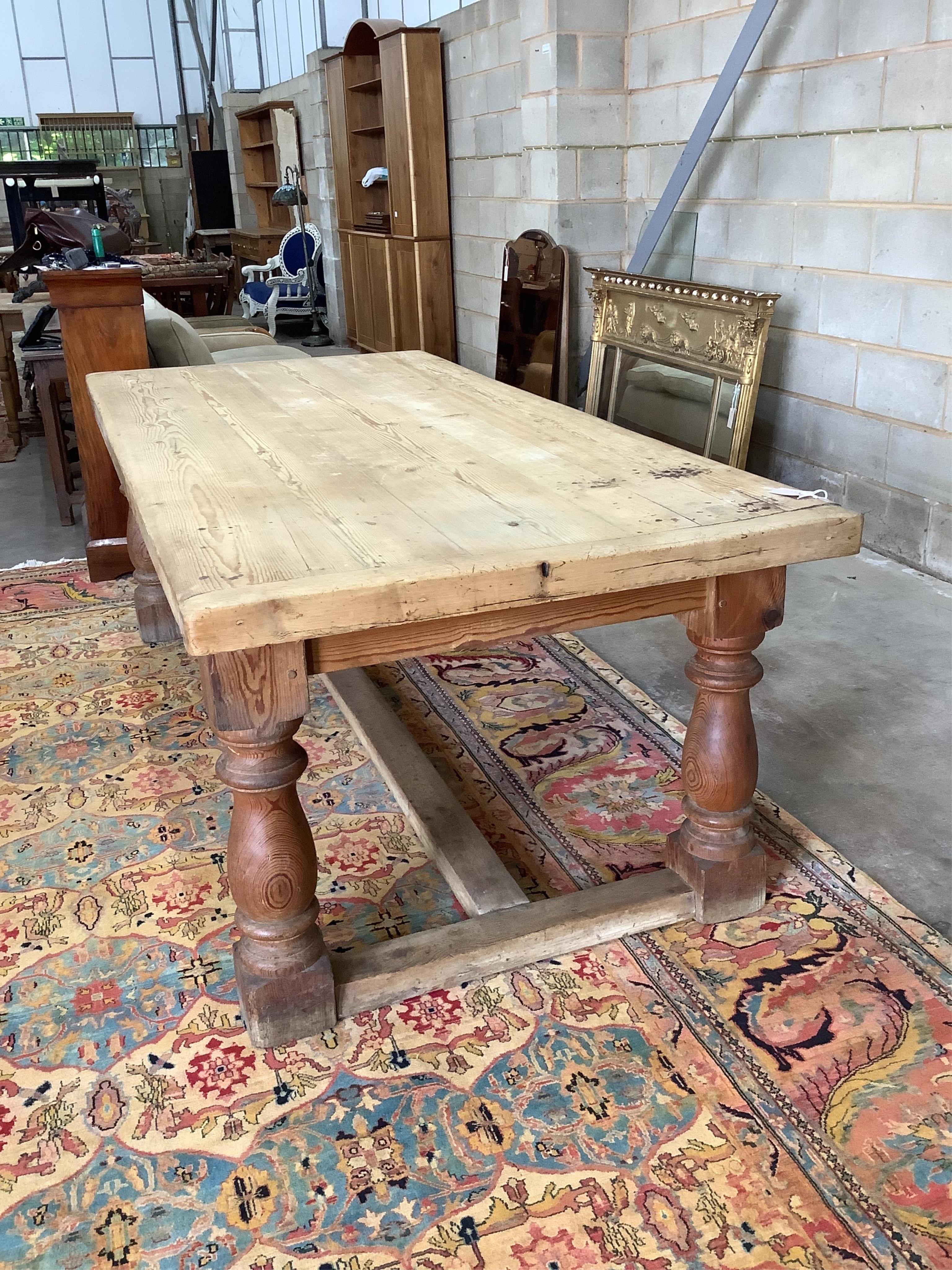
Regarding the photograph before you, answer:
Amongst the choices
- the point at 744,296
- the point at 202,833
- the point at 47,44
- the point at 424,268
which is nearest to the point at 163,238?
the point at 47,44

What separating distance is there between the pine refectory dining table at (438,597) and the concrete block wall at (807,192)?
1.82 meters

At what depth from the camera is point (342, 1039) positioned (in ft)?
5.24

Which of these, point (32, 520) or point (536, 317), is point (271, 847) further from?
point (536, 317)

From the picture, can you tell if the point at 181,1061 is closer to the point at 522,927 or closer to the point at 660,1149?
the point at 522,927

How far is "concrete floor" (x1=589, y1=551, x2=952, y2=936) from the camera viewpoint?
2064 millimetres

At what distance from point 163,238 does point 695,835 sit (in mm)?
17216

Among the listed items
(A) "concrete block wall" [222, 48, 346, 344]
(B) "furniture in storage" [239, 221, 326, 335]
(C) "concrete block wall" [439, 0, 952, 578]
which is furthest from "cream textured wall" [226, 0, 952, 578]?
(B) "furniture in storage" [239, 221, 326, 335]


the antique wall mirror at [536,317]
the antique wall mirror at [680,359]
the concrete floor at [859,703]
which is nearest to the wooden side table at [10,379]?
the concrete floor at [859,703]

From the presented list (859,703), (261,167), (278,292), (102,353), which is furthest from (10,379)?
(261,167)

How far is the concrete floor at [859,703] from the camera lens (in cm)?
207

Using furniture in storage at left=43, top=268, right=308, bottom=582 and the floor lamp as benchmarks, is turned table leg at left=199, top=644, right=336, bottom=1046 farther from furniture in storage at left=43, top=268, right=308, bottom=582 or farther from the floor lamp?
the floor lamp

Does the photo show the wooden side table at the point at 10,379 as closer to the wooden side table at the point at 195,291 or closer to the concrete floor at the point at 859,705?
the wooden side table at the point at 195,291

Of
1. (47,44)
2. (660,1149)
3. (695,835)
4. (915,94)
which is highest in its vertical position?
(47,44)

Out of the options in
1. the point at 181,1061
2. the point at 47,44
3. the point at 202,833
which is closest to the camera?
the point at 181,1061
